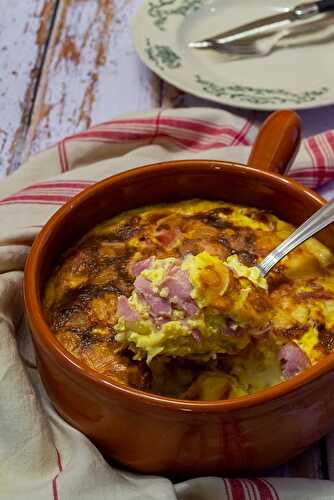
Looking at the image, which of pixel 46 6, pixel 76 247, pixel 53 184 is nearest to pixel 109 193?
pixel 76 247

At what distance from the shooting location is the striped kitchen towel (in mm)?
1201

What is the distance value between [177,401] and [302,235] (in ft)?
1.38

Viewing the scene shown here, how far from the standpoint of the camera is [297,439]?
48.3 inches

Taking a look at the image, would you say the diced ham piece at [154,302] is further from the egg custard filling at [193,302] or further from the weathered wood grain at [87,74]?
the weathered wood grain at [87,74]

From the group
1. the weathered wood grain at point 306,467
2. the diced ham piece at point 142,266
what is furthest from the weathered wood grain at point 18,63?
the weathered wood grain at point 306,467

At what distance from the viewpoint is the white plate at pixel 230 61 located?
2.01 metres

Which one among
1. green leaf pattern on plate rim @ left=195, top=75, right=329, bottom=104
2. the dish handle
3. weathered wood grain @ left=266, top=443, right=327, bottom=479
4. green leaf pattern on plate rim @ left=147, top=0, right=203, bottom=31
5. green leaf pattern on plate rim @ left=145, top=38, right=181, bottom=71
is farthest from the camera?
green leaf pattern on plate rim @ left=147, top=0, right=203, bottom=31

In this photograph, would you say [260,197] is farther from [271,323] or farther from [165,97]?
[165,97]

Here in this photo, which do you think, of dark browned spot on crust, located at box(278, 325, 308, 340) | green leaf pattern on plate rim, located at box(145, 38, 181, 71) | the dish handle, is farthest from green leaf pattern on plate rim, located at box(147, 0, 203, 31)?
dark browned spot on crust, located at box(278, 325, 308, 340)

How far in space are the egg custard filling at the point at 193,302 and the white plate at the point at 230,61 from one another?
0.59 meters

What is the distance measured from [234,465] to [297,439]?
11 cm

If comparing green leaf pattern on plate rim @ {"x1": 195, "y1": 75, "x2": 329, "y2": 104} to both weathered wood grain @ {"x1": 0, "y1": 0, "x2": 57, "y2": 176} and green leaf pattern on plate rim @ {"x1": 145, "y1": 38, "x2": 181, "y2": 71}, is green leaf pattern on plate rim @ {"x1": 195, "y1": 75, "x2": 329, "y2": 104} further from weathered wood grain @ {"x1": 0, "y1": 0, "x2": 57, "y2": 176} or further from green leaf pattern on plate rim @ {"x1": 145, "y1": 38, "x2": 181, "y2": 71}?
weathered wood grain @ {"x1": 0, "y1": 0, "x2": 57, "y2": 176}

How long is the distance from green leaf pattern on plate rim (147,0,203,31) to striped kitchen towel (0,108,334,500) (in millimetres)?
476

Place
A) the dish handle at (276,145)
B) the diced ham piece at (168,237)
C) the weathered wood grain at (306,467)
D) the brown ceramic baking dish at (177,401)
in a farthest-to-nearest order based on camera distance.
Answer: the dish handle at (276,145)
the diced ham piece at (168,237)
the weathered wood grain at (306,467)
the brown ceramic baking dish at (177,401)
